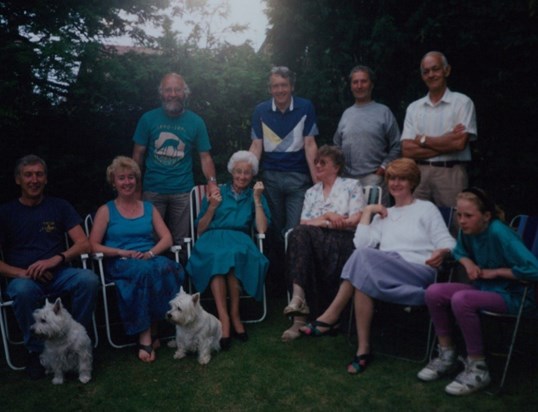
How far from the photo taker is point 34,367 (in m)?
3.38

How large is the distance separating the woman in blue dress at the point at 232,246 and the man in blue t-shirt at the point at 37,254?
0.82 meters

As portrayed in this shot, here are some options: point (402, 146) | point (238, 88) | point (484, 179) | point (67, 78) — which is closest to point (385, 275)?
point (402, 146)

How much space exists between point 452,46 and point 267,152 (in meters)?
2.07

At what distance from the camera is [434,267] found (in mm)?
3279

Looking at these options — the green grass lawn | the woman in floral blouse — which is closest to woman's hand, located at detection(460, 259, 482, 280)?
the green grass lawn

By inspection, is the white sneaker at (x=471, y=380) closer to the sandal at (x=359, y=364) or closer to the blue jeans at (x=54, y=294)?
the sandal at (x=359, y=364)

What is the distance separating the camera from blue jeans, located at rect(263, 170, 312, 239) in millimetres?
4645

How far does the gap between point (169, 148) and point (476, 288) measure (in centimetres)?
262

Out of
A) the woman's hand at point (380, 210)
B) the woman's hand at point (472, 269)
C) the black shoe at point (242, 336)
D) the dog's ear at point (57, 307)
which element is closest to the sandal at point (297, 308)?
the black shoe at point (242, 336)

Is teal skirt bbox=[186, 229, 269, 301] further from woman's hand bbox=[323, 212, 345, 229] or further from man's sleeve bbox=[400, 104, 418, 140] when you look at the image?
man's sleeve bbox=[400, 104, 418, 140]

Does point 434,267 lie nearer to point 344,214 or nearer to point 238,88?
point 344,214

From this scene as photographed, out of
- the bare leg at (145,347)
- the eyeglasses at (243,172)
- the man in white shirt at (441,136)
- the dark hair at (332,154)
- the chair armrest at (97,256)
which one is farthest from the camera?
the eyeglasses at (243,172)

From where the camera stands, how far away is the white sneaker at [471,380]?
2.90 metres

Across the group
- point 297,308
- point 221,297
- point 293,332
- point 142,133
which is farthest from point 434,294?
point 142,133
